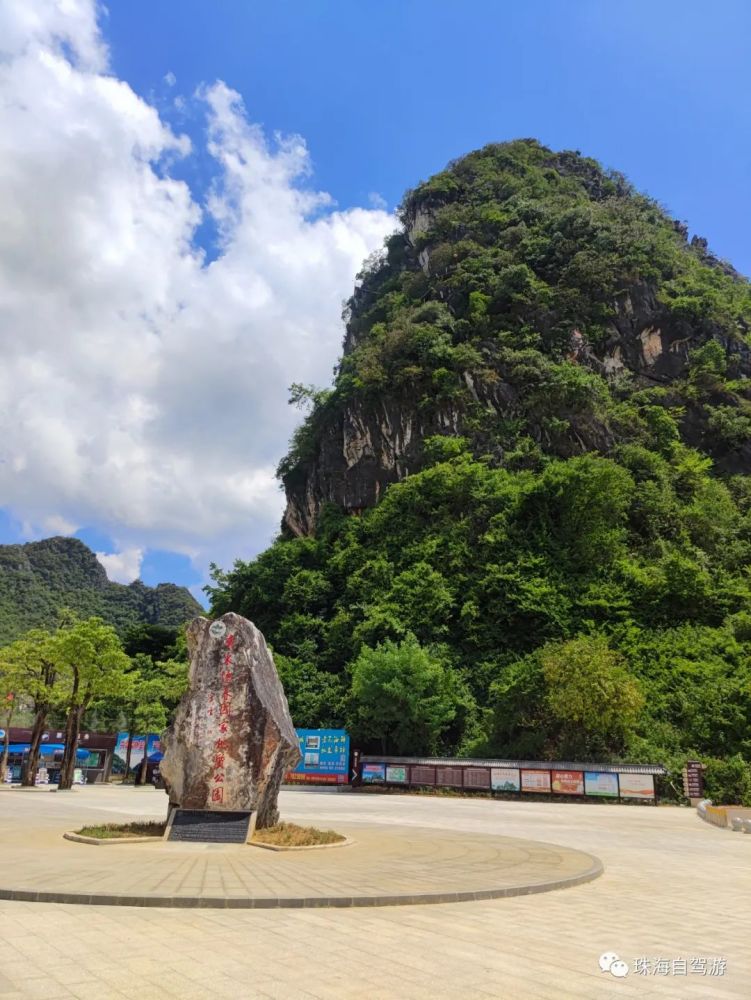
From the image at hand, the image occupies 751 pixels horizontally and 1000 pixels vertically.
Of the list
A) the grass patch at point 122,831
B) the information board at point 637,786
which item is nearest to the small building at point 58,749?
the information board at point 637,786

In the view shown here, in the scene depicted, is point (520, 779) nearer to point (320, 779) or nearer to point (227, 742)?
point (320, 779)

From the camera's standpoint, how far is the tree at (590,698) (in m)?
23.0

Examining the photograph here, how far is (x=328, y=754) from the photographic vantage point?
2752 cm

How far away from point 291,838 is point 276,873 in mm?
2331

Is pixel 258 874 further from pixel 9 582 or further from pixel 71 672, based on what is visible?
pixel 9 582

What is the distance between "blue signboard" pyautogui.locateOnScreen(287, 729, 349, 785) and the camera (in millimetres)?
27328

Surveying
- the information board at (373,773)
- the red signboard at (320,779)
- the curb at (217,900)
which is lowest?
the red signboard at (320,779)

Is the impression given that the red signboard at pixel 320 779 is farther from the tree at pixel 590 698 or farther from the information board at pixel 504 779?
the tree at pixel 590 698

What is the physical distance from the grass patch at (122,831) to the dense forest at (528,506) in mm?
16746

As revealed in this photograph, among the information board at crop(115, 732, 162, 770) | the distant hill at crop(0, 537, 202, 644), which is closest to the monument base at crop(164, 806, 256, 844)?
the information board at crop(115, 732, 162, 770)

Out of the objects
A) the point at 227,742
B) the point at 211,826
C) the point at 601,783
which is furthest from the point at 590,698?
the point at 211,826

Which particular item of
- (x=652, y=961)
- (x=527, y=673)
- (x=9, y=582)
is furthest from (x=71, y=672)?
(x=9, y=582)

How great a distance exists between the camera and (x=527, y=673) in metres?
26.0

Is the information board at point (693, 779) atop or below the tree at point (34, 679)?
below
